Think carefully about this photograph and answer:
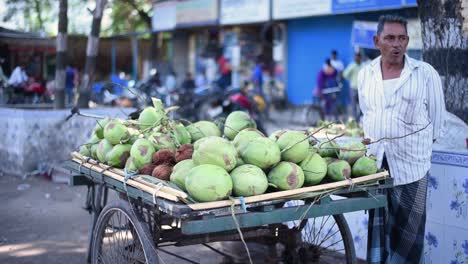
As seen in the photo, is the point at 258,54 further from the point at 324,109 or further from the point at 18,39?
the point at 18,39

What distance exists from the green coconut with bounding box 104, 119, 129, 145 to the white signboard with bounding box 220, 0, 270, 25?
1319cm

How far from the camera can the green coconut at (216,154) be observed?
8.79 feet

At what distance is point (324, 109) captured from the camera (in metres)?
13.9

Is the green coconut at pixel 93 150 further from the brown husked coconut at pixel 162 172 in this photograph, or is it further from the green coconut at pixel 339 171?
the green coconut at pixel 339 171

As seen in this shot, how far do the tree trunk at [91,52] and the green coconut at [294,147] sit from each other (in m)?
5.65

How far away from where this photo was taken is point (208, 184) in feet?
8.09

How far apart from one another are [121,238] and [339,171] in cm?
141

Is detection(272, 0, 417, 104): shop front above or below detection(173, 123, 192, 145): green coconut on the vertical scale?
above

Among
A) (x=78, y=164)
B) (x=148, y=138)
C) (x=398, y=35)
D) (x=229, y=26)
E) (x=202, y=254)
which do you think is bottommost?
(x=202, y=254)

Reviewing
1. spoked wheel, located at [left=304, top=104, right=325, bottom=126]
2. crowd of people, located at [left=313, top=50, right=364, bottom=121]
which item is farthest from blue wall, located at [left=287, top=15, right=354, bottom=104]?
spoked wheel, located at [left=304, top=104, right=325, bottom=126]

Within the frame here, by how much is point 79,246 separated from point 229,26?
15.2 meters

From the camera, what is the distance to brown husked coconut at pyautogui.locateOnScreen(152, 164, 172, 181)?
286 centimetres

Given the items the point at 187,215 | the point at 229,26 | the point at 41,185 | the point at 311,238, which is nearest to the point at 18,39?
the point at 229,26

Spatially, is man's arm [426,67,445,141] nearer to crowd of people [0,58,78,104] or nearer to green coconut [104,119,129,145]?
green coconut [104,119,129,145]
